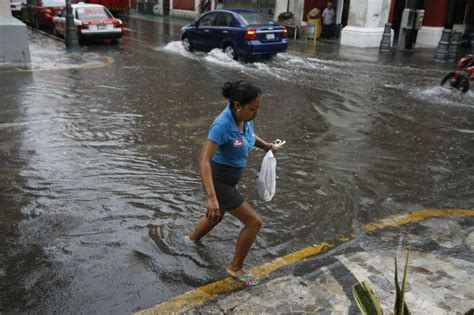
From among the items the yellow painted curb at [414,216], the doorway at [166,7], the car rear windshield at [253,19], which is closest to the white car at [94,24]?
the car rear windshield at [253,19]

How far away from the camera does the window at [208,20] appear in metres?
15.9

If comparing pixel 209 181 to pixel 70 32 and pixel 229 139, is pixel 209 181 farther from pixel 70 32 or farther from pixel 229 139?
pixel 70 32

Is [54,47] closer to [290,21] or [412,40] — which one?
[290,21]

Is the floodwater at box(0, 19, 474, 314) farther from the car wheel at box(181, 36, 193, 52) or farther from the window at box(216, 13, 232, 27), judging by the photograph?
the car wheel at box(181, 36, 193, 52)

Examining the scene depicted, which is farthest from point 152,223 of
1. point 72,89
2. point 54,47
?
point 54,47

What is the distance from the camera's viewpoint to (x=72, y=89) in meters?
10.6

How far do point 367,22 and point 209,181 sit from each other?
18455 millimetres

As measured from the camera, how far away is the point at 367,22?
790 inches

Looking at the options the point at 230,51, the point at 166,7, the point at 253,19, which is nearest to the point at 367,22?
the point at 253,19

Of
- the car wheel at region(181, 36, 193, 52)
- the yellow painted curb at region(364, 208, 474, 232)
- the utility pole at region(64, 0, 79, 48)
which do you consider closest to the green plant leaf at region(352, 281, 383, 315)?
the yellow painted curb at region(364, 208, 474, 232)

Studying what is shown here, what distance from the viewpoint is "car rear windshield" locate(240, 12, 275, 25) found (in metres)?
14.8

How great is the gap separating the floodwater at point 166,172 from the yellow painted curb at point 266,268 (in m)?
0.12

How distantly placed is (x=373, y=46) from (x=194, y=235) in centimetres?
1785

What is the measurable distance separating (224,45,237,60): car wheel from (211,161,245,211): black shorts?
11787 mm
